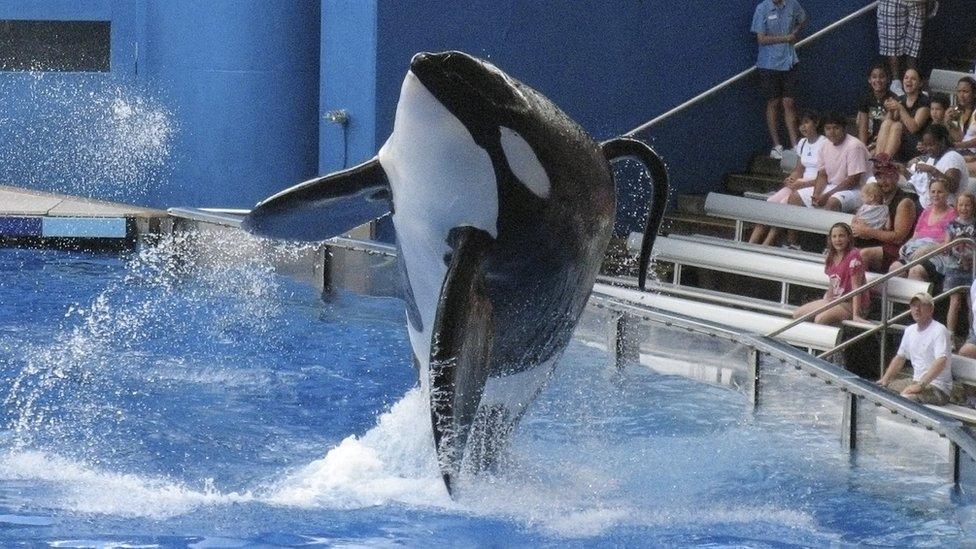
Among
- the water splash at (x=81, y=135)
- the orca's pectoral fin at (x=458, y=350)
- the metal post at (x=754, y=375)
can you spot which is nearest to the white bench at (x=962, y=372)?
the metal post at (x=754, y=375)

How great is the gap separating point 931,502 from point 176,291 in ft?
20.6

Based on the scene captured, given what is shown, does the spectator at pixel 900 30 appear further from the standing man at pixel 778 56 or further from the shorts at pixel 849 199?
the shorts at pixel 849 199

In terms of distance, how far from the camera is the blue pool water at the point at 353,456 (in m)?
6.11

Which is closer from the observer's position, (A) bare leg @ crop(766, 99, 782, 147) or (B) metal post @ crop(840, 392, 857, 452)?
(B) metal post @ crop(840, 392, 857, 452)

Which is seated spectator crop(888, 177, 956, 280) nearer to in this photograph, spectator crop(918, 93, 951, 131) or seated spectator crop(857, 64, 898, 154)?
spectator crop(918, 93, 951, 131)

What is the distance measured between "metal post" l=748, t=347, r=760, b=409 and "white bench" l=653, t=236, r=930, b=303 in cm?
222

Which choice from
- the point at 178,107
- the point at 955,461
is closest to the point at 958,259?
the point at 955,461

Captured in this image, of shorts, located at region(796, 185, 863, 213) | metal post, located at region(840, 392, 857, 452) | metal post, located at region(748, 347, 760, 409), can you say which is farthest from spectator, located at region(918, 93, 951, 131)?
metal post, located at region(840, 392, 857, 452)

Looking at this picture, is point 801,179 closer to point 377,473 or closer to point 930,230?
point 930,230

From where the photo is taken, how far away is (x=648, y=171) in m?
6.46

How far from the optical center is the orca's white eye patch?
5.53 metres

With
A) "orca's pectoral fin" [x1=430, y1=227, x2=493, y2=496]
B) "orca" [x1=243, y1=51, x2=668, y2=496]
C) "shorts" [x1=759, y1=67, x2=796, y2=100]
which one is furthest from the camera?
"shorts" [x1=759, y1=67, x2=796, y2=100]

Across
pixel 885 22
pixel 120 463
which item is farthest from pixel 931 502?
pixel 885 22

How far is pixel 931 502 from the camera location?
255 inches
